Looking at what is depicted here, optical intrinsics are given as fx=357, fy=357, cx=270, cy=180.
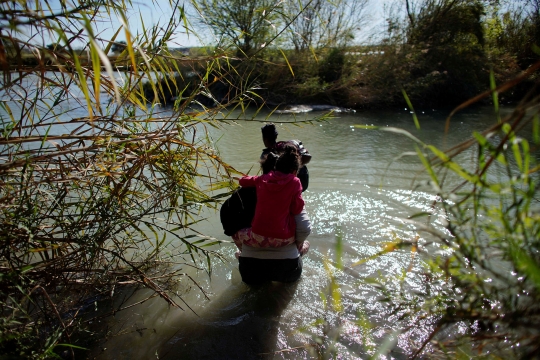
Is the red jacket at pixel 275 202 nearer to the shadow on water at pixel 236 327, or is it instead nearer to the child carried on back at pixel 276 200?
the child carried on back at pixel 276 200

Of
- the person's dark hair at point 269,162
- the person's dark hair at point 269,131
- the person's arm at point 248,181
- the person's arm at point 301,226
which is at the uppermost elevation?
the person's dark hair at point 269,131

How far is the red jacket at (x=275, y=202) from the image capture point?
2.66 meters

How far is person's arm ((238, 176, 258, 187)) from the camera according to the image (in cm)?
275

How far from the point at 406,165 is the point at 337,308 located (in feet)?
14.3

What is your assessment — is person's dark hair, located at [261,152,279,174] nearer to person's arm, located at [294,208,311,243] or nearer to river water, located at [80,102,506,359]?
river water, located at [80,102,506,359]

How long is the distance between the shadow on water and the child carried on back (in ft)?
1.82

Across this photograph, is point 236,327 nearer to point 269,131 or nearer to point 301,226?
point 301,226

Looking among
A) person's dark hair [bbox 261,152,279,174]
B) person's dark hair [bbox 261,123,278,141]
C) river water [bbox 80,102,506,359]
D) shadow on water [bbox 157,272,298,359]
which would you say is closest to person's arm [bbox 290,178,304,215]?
person's dark hair [bbox 261,152,279,174]

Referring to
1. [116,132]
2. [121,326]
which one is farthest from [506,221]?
[121,326]

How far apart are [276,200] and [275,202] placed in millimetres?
17

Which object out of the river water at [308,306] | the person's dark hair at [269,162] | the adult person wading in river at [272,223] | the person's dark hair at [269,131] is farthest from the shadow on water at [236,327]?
the person's dark hair at [269,131]

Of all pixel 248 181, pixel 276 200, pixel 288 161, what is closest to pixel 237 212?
pixel 248 181

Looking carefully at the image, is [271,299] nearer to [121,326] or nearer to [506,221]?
[121,326]

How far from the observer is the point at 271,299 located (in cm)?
307
